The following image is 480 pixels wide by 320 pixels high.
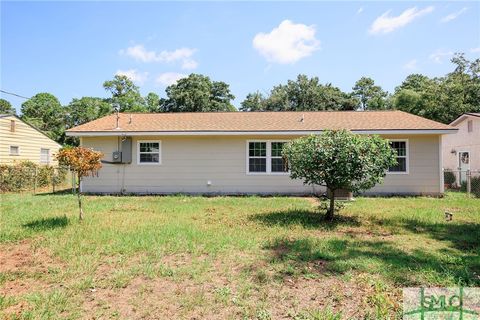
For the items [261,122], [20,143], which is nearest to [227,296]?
[261,122]

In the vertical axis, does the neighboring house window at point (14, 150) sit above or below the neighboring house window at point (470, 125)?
below

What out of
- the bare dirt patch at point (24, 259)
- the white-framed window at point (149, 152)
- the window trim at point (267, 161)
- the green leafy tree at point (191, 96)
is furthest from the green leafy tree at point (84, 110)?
the bare dirt patch at point (24, 259)

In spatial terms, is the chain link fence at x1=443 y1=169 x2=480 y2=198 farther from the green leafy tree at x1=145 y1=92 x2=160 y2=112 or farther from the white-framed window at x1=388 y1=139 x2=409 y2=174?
the green leafy tree at x1=145 y1=92 x2=160 y2=112

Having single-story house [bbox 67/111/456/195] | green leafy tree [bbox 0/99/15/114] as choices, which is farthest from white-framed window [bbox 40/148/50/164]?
green leafy tree [bbox 0/99/15/114]

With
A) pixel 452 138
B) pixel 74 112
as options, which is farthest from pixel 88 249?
pixel 74 112

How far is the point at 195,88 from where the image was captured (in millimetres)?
38094

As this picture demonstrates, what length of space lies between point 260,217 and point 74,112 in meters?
36.5

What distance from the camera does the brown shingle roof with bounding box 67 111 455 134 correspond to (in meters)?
12.9

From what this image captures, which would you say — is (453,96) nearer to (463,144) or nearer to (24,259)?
(463,144)

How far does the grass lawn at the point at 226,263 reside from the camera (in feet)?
11.1

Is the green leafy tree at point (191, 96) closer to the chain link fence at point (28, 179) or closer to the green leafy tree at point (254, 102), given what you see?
the green leafy tree at point (254, 102)

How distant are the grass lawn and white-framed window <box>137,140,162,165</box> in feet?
17.0

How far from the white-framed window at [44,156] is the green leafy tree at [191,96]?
19113mm

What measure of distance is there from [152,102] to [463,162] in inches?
1472
